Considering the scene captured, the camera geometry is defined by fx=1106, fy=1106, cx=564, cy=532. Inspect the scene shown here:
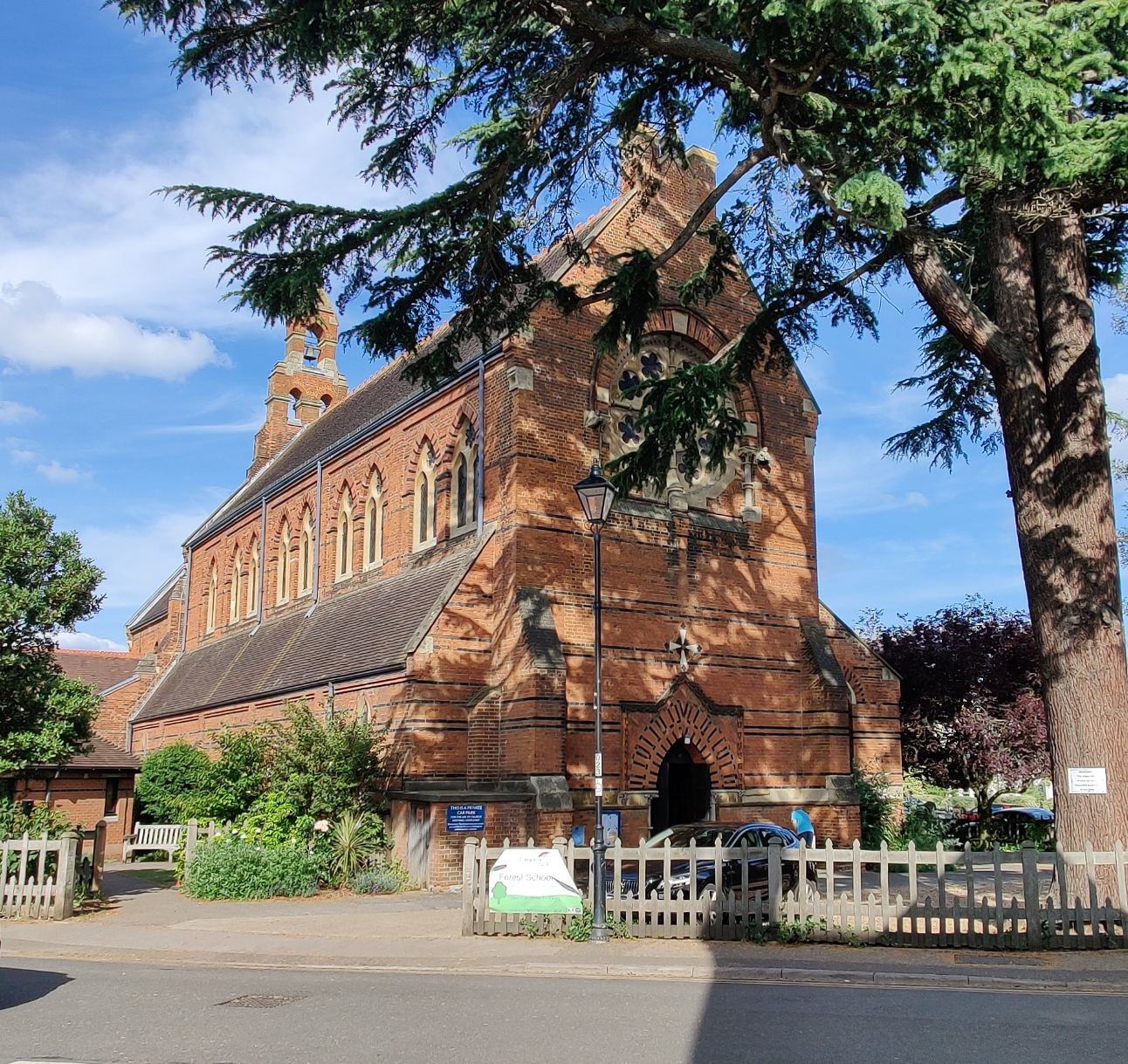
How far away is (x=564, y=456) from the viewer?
828 inches

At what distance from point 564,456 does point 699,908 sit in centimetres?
1030

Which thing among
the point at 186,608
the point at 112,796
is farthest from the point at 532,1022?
the point at 186,608

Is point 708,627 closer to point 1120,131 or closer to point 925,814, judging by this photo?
point 925,814

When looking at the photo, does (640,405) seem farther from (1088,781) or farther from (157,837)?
(157,837)

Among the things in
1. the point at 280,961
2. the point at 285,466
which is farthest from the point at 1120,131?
the point at 285,466

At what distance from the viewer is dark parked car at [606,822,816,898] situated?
14.0 m

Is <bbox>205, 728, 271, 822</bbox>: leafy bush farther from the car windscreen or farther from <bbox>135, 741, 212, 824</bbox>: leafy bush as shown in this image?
the car windscreen

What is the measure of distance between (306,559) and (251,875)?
13049mm

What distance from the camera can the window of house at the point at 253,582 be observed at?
32.8 meters

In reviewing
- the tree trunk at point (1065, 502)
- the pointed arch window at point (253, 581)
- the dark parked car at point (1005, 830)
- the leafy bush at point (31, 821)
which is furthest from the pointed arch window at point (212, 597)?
the tree trunk at point (1065, 502)

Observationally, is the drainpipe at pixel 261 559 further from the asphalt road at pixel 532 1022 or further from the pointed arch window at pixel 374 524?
the asphalt road at pixel 532 1022

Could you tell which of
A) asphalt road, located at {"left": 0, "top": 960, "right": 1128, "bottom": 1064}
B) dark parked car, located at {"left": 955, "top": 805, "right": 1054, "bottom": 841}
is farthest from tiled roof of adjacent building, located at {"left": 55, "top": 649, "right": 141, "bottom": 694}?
asphalt road, located at {"left": 0, "top": 960, "right": 1128, "bottom": 1064}

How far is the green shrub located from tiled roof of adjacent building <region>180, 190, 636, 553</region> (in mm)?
8051

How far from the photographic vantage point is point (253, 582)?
33.3 meters
